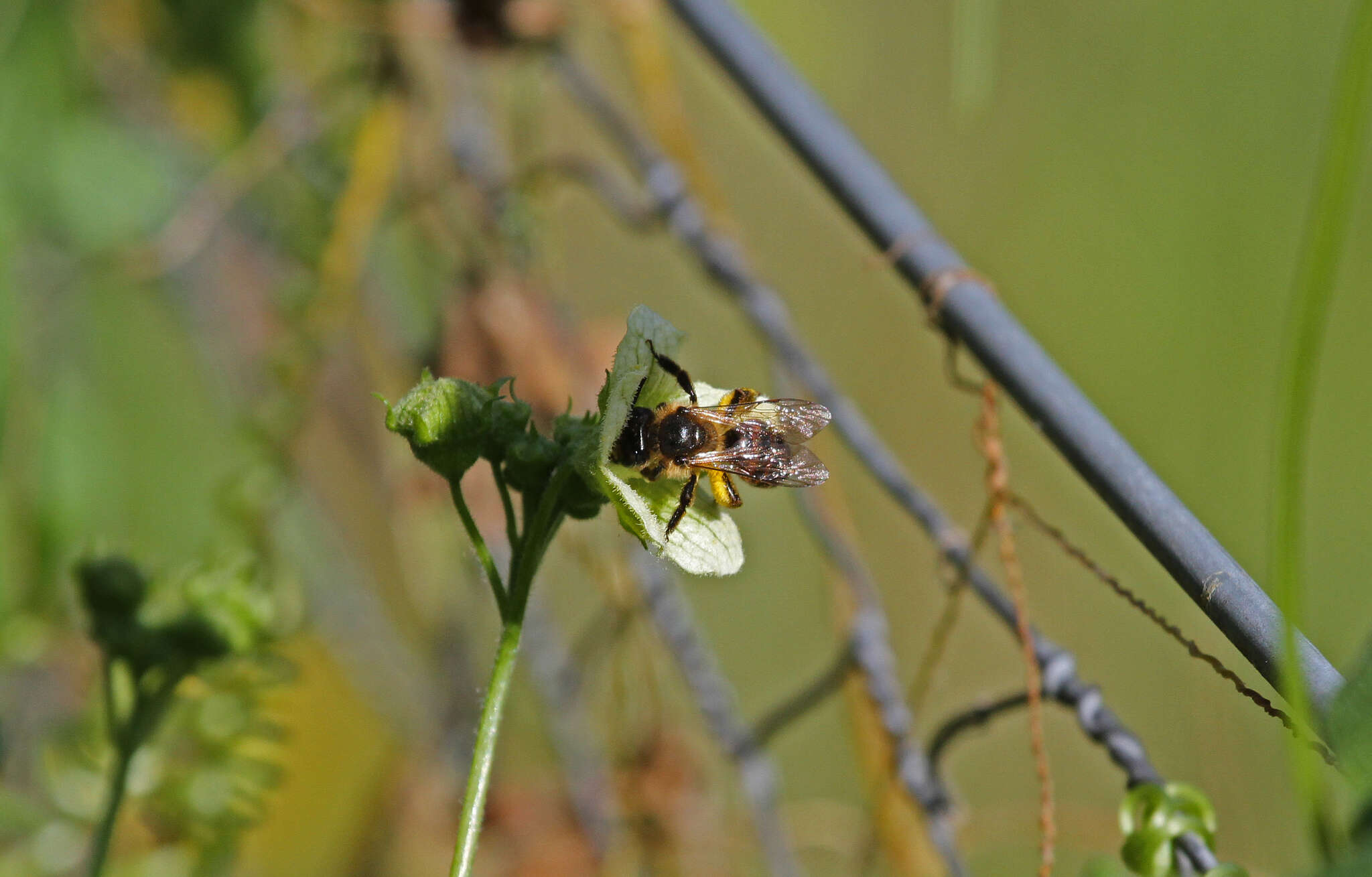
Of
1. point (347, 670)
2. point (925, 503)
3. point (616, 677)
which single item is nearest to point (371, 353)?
point (347, 670)

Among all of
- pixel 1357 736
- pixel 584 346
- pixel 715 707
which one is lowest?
pixel 1357 736

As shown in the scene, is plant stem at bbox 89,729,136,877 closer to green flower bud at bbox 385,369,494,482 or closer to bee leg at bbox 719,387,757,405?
green flower bud at bbox 385,369,494,482

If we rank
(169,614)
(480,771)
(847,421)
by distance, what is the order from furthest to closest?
(847,421) → (169,614) → (480,771)

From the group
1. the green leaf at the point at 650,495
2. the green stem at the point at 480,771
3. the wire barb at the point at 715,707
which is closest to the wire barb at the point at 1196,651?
the green leaf at the point at 650,495

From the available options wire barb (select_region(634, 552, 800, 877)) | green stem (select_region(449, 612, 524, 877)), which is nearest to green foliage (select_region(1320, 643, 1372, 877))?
green stem (select_region(449, 612, 524, 877))

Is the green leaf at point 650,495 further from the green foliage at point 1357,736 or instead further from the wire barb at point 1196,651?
the green foliage at point 1357,736

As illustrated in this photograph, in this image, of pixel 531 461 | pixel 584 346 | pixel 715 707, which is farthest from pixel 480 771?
pixel 584 346

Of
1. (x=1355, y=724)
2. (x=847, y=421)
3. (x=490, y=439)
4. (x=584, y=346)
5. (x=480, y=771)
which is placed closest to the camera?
(x=1355, y=724)

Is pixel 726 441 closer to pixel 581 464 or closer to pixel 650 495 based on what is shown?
pixel 650 495
